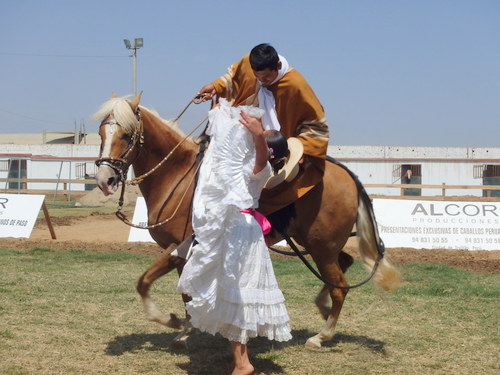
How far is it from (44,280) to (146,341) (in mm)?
3459

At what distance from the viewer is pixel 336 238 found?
6066 millimetres

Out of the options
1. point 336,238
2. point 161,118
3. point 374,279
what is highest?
point 161,118

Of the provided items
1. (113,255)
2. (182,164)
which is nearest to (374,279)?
(182,164)

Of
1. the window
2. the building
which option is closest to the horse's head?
the building

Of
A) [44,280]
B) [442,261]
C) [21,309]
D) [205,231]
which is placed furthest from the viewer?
[442,261]

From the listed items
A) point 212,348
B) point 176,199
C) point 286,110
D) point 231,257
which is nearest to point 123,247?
point 212,348

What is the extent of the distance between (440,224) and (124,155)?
8825 millimetres

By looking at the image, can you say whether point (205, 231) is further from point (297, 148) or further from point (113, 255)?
point (113, 255)

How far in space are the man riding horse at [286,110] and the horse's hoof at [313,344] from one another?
50.3 inches

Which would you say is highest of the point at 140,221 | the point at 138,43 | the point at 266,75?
the point at 138,43

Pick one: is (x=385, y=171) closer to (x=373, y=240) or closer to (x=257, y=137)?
(x=373, y=240)

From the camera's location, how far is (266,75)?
201 inches

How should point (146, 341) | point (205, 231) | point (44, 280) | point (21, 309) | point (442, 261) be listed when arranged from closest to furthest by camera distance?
1. point (205, 231)
2. point (146, 341)
3. point (21, 309)
4. point (44, 280)
5. point (442, 261)

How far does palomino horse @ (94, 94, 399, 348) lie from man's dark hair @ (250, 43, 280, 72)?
1230mm
